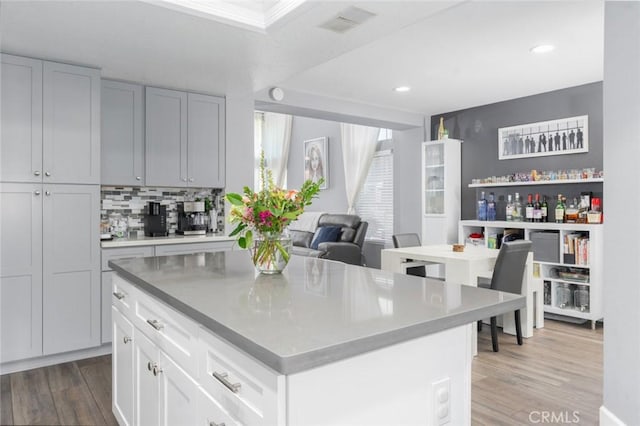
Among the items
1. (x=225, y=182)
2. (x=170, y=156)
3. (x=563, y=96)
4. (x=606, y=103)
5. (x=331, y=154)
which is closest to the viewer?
(x=606, y=103)

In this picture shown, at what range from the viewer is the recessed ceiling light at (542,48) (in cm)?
361

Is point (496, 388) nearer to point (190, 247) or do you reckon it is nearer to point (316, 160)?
point (190, 247)

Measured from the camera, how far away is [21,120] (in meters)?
3.23

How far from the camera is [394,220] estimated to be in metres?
6.80

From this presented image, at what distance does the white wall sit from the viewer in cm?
191

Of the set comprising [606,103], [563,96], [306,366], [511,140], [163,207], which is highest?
[563,96]

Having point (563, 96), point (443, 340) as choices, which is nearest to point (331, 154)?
point (563, 96)

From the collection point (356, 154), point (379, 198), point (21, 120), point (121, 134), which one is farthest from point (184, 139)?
point (379, 198)

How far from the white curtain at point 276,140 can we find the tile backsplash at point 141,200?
167 inches

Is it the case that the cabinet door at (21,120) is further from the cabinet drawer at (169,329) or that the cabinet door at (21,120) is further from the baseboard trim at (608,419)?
the baseboard trim at (608,419)

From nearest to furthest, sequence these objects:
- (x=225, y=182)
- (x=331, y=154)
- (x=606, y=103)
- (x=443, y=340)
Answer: (x=443, y=340) → (x=606, y=103) → (x=225, y=182) → (x=331, y=154)

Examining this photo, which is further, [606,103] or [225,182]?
[225,182]

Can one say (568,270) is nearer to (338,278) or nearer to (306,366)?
(338,278)

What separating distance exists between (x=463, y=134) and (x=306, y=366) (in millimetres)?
5725
